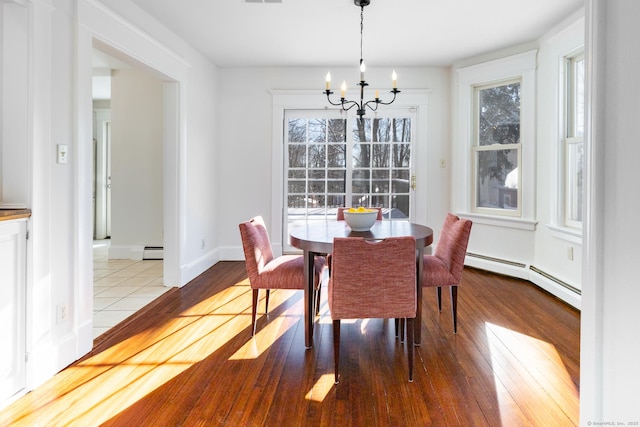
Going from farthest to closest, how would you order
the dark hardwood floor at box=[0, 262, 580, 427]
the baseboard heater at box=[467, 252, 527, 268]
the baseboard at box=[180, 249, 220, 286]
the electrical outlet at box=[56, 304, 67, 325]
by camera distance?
the baseboard heater at box=[467, 252, 527, 268]
the baseboard at box=[180, 249, 220, 286]
the electrical outlet at box=[56, 304, 67, 325]
the dark hardwood floor at box=[0, 262, 580, 427]

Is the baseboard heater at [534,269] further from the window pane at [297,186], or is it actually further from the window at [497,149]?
the window pane at [297,186]

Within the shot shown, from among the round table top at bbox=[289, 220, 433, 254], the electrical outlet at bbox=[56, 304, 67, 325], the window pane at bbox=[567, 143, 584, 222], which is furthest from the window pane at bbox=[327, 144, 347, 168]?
the electrical outlet at bbox=[56, 304, 67, 325]

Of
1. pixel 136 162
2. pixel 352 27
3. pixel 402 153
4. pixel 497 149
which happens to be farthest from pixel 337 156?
pixel 136 162

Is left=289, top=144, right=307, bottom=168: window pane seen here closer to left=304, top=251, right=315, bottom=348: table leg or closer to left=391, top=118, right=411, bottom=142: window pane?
left=391, top=118, right=411, bottom=142: window pane

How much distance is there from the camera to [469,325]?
3.02 m

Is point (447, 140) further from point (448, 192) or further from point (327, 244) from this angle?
point (327, 244)

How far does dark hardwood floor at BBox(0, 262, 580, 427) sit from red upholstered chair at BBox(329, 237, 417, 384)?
0.23 metres

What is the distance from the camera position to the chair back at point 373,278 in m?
2.09

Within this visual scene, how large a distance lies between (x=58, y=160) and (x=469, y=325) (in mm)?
2947

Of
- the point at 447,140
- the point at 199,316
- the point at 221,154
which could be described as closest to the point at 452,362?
the point at 199,316

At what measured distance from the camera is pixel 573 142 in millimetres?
3678

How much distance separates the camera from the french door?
5305 millimetres

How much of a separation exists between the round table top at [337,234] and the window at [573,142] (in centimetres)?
168

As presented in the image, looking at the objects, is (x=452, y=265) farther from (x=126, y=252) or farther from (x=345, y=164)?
(x=126, y=252)
